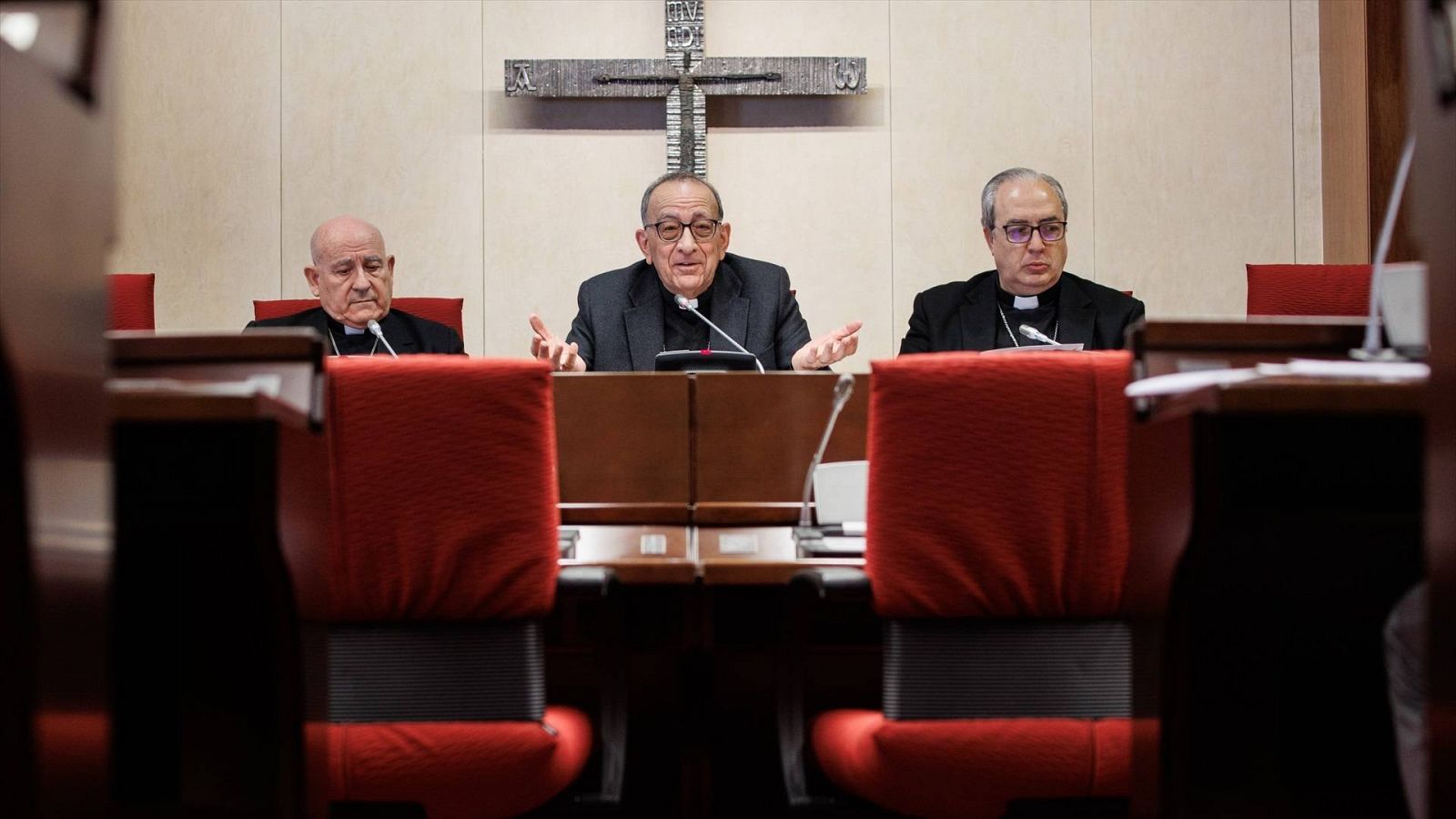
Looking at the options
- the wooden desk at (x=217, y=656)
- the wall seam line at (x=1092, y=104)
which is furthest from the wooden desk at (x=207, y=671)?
the wall seam line at (x=1092, y=104)

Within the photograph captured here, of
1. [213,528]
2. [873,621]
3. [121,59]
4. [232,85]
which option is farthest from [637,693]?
[121,59]

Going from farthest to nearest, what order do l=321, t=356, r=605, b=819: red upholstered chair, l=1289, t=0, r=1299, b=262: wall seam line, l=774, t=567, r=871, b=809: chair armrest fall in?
l=1289, t=0, r=1299, b=262: wall seam line → l=774, t=567, r=871, b=809: chair armrest → l=321, t=356, r=605, b=819: red upholstered chair

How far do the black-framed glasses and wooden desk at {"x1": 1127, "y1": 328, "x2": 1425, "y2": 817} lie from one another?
8.06 ft

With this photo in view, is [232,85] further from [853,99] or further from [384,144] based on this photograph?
[853,99]

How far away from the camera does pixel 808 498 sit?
7.55 feet

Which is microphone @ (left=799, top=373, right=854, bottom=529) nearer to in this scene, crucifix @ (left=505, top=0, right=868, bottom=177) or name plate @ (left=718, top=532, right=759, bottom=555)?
name plate @ (left=718, top=532, right=759, bottom=555)

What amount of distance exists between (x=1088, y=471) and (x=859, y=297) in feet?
11.2

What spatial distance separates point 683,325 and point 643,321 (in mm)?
138

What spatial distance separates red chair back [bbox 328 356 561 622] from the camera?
5.10 feet

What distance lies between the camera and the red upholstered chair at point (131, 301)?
3.60 m

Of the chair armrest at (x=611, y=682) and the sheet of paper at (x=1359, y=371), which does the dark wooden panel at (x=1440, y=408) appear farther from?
the chair armrest at (x=611, y=682)

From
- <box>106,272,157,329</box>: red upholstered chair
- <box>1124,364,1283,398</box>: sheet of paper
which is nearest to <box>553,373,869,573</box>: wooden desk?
<box>1124,364,1283,398</box>: sheet of paper

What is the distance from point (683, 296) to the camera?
3844mm

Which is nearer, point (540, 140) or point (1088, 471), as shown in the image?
point (1088, 471)
